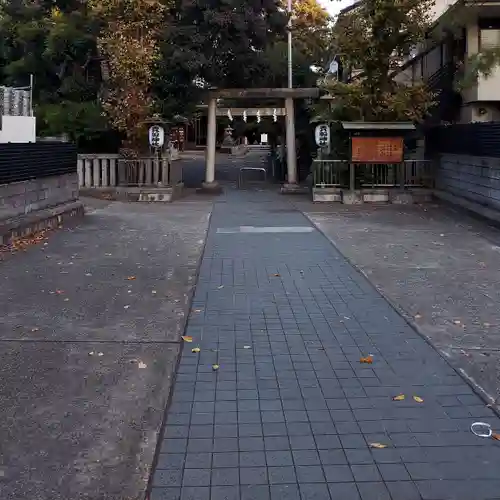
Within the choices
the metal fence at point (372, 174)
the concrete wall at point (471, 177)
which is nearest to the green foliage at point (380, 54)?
the metal fence at point (372, 174)

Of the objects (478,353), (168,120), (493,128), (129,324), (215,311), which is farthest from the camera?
(168,120)

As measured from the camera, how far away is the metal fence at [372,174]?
66.3 feet

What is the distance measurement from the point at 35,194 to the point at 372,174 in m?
10.4

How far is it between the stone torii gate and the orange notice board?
14.1ft

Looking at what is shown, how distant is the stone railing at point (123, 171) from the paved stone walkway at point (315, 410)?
1487 cm

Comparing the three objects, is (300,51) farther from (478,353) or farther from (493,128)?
(478,353)

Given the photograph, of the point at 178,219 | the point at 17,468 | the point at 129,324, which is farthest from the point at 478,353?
the point at 178,219

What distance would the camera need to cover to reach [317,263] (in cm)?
1013

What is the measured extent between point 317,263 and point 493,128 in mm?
6743

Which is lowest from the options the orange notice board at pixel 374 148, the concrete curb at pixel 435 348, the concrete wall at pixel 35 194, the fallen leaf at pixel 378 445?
the fallen leaf at pixel 378 445

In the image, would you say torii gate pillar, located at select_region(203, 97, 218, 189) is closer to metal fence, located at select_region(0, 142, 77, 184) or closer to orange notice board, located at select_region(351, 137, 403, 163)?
orange notice board, located at select_region(351, 137, 403, 163)

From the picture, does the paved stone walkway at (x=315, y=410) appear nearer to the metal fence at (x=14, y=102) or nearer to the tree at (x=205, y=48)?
the metal fence at (x=14, y=102)

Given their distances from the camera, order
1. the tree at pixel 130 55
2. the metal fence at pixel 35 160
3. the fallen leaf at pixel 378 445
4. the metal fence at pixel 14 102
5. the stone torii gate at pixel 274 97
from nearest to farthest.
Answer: the fallen leaf at pixel 378 445
the metal fence at pixel 35 160
the metal fence at pixel 14 102
the tree at pixel 130 55
the stone torii gate at pixel 274 97

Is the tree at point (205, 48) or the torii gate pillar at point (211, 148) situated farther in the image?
the torii gate pillar at point (211, 148)
